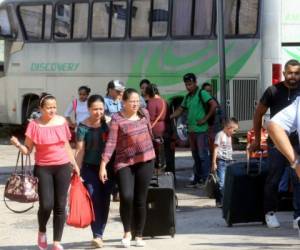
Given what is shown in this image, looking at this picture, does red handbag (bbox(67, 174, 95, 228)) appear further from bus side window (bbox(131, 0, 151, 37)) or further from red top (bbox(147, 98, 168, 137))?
bus side window (bbox(131, 0, 151, 37))

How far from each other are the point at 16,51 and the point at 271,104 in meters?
15.7

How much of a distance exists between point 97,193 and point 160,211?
732 mm

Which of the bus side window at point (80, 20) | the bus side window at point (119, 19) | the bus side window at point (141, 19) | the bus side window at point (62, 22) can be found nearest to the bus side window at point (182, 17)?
the bus side window at point (141, 19)

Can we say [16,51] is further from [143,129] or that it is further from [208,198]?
[143,129]

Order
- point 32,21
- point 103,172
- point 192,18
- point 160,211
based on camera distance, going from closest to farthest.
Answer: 1. point 103,172
2. point 160,211
3. point 192,18
4. point 32,21

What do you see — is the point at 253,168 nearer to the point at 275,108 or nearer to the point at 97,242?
the point at 275,108

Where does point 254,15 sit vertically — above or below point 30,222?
above

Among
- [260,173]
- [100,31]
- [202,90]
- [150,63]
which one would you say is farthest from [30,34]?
[260,173]

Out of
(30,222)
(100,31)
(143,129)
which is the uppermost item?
(100,31)

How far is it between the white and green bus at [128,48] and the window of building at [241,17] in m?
0.02

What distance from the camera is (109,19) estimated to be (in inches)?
929

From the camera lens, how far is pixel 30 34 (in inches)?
1003

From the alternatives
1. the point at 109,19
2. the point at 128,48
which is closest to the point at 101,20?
the point at 109,19

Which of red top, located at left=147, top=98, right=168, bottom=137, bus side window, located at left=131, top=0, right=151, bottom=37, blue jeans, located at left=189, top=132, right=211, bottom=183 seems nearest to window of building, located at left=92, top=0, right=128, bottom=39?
bus side window, located at left=131, top=0, right=151, bottom=37
